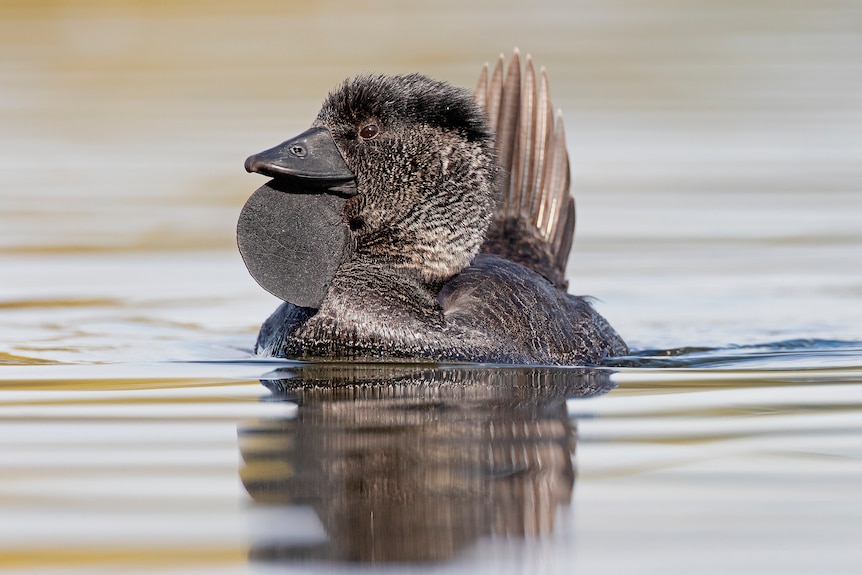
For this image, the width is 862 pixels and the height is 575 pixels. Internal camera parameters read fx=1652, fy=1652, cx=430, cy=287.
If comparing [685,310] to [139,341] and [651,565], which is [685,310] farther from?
[651,565]

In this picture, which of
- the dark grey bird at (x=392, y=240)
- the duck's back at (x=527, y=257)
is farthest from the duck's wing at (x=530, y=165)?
the dark grey bird at (x=392, y=240)

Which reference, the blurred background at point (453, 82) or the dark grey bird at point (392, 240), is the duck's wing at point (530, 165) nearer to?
the blurred background at point (453, 82)

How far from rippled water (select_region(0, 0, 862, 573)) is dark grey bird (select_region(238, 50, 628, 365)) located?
0.75 feet

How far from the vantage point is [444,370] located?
670 cm

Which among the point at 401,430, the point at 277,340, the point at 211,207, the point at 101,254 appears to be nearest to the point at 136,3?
the point at 211,207

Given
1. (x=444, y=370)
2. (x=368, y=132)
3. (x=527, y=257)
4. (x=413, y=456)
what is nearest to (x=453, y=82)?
Answer: (x=527, y=257)

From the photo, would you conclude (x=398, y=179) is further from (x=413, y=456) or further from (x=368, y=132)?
(x=413, y=456)

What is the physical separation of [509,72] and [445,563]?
18.2 ft

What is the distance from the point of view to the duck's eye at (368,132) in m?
7.14

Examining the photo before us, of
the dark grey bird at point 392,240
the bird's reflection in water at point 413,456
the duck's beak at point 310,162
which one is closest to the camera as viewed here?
the bird's reflection in water at point 413,456

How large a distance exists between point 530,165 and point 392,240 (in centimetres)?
196

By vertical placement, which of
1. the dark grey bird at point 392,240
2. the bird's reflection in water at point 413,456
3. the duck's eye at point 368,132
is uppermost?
the duck's eye at point 368,132

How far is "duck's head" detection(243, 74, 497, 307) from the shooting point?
711 cm

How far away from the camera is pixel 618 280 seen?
1029 cm
